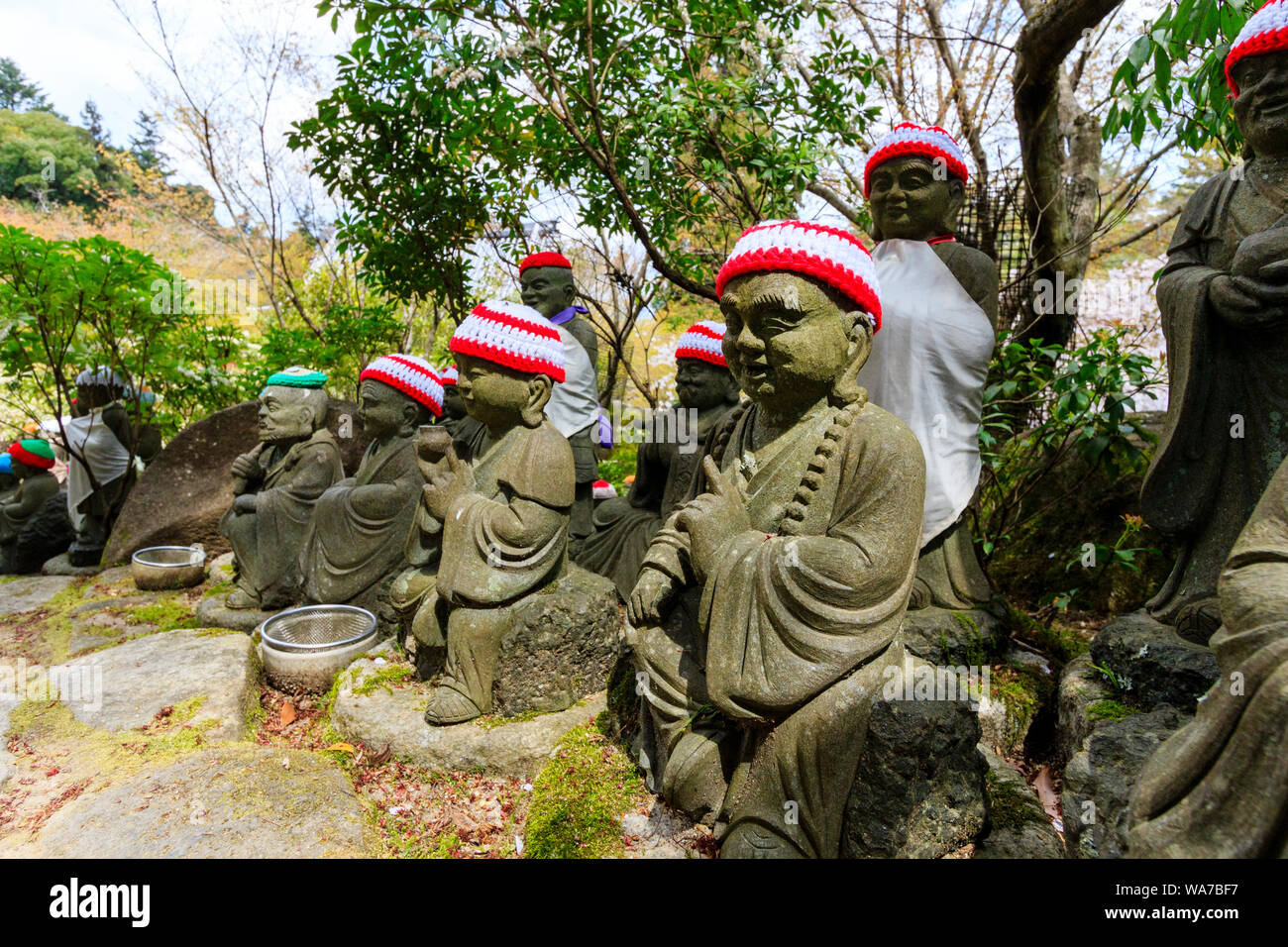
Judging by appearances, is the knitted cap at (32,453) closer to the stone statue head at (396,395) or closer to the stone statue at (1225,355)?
the stone statue head at (396,395)

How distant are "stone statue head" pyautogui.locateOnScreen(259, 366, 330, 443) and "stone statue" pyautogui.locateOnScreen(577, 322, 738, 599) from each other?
2.28m

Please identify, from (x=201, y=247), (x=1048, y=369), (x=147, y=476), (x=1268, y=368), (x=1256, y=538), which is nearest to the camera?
(x=1256, y=538)

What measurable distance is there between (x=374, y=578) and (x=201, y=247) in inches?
690

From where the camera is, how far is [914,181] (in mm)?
3521

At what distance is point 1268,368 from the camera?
2795 mm

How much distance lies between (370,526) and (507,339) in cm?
215

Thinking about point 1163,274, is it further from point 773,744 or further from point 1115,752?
point 773,744

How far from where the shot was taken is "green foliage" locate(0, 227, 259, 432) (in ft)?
21.6

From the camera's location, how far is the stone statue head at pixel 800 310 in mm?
2441

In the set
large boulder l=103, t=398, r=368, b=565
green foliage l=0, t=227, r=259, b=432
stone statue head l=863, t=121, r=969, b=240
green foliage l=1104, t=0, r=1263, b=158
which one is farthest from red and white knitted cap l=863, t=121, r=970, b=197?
green foliage l=0, t=227, r=259, b=432

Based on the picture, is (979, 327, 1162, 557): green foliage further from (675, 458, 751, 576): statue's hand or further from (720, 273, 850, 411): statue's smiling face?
(675, 458, 751, 576): statue's hand

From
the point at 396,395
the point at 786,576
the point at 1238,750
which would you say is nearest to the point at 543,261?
the point at 396,395

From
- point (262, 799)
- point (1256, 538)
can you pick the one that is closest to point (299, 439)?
point (262, 799)

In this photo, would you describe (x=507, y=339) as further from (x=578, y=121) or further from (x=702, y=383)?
(x=578, y=121)
